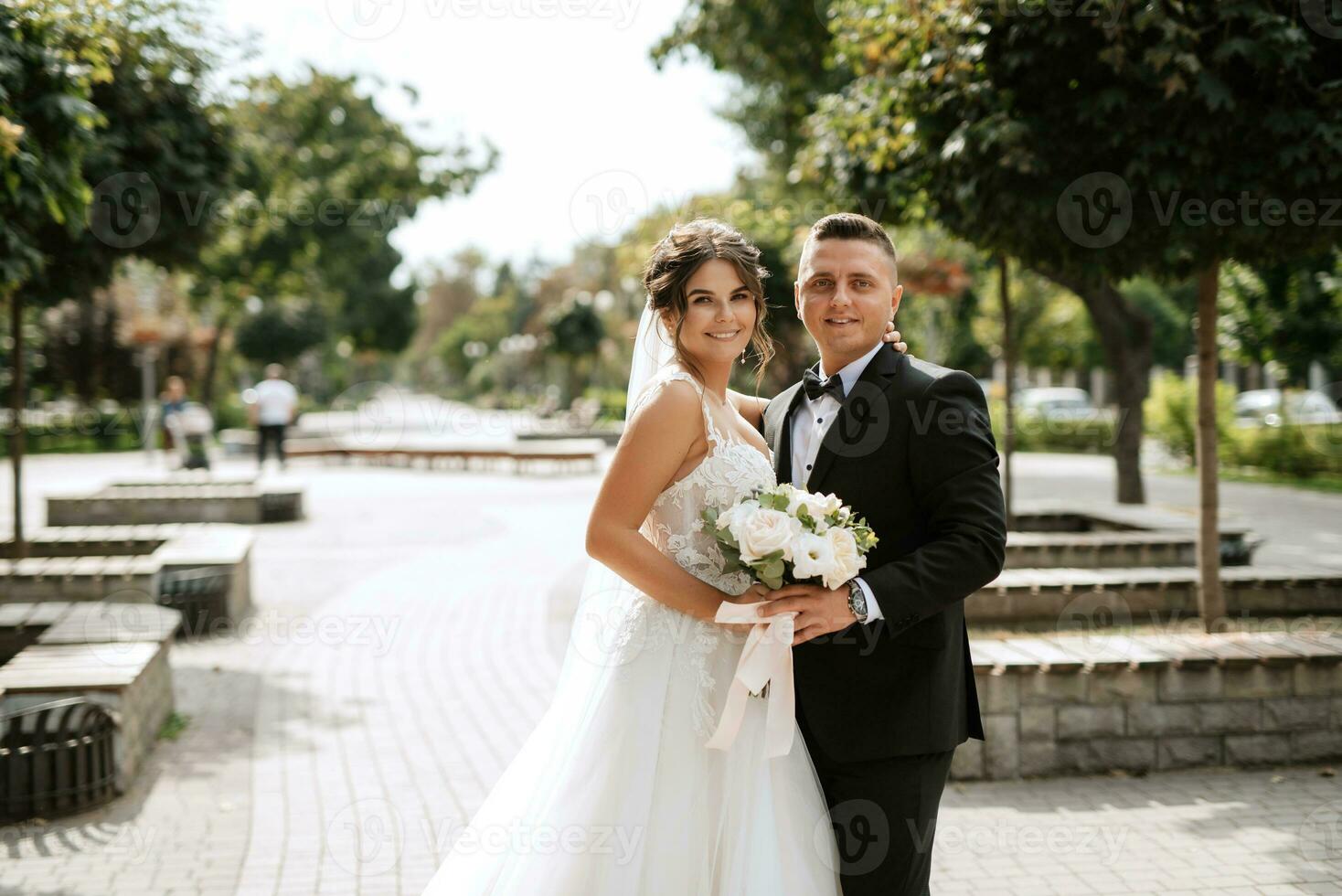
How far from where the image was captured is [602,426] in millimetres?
35531

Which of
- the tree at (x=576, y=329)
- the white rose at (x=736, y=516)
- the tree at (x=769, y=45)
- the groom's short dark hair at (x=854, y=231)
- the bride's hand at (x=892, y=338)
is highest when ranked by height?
the tree at (x=769, y=45)

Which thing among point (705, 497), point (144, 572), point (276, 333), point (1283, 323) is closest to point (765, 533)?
point (705, 497)

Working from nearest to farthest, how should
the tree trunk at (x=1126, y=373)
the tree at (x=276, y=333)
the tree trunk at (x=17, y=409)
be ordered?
the tree trunk at (x=17, y=409), the tree trunk at (x=1126, y=373), the tree at (x=276, y=333)

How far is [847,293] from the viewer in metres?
2.76

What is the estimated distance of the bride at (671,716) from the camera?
105 inches

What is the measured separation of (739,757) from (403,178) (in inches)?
823

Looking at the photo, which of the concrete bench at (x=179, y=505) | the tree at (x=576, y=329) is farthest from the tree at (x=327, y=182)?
the tree at (x=576, y=329)

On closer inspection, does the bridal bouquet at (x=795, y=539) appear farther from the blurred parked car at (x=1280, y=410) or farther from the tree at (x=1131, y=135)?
the blurred parked car at (x=1280, y=410)

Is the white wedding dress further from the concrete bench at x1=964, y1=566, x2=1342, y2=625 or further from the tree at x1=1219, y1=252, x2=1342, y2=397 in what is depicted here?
the tree at x1=1219, y1=252, x2=1342, y2=397

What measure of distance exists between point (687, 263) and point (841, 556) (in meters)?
0.95

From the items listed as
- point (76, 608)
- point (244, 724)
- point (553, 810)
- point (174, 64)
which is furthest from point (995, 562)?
point (174, 64)

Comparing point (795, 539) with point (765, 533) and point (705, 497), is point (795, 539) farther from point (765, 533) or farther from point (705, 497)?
point (705, 497)

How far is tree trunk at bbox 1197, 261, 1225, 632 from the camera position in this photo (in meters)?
6.15

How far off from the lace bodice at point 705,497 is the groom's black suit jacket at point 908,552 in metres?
0.20
